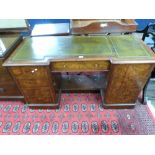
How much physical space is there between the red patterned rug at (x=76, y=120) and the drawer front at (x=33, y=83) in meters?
0.43

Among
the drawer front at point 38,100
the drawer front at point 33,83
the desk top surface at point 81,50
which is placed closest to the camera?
the desk top surface at point 81,50

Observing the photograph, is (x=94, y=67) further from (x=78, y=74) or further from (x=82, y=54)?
(x=78, y=74)

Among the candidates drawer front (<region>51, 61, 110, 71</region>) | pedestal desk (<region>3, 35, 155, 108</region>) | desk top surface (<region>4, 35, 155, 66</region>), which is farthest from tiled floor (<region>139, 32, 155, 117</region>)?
drawer front (<region>51, 61, 110, 71</region>)

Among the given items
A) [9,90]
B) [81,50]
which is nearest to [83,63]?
[81,50]

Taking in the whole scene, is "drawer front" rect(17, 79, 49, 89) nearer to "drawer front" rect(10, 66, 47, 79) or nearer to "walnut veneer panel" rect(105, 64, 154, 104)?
"drawer front" rect(10, 66, 47, 79)

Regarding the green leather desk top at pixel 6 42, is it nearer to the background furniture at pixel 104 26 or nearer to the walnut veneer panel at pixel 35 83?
the walnut veneer panel at pixel 35 83

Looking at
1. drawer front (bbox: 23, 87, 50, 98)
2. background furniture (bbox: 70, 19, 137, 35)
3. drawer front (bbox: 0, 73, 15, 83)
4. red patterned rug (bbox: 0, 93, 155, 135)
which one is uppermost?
background furniture (bbox: 70, 19, 137, 35)

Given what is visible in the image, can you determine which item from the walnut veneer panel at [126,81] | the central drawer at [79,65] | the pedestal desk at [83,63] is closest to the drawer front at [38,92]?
the pedestal desk at [83,63]

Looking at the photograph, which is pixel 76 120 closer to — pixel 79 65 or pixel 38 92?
pixel 38 92

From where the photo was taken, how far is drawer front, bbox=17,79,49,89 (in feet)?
4.89

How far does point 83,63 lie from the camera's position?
1362mm

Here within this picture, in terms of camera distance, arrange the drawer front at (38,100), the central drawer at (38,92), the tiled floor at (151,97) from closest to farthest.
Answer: the central drawer at (38,92), the drawer front at (38,100), the tiled floor at (151,97)

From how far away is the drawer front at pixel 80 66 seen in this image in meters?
1.36
